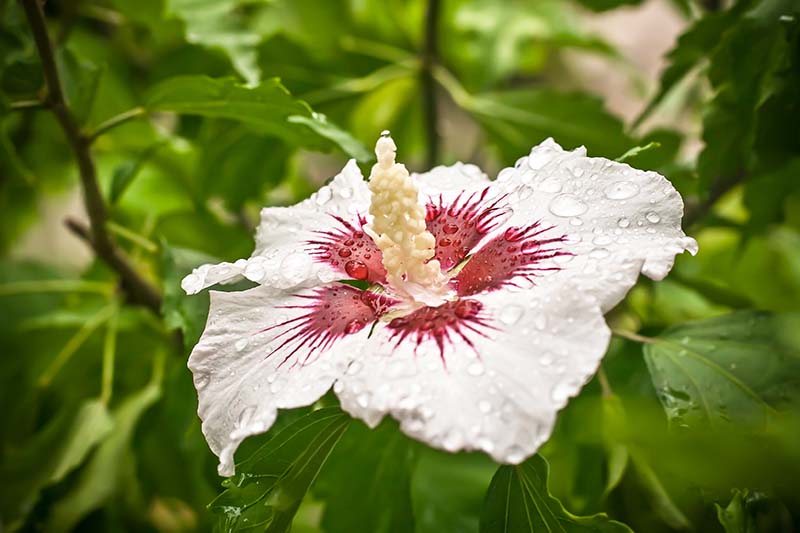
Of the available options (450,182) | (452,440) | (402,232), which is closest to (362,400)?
(452,440)

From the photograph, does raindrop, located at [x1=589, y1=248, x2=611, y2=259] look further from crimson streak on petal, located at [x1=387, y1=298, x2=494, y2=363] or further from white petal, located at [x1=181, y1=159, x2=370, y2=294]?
white petal, located at [x1=181, y1=159, x2=370, y2=294]

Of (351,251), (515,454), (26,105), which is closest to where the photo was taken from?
(515,454)

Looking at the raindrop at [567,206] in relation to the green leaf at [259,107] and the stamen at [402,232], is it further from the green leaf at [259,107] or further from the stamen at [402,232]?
the green leaf at [259,107]

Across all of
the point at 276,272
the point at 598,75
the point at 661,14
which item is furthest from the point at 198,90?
the point at 661,14

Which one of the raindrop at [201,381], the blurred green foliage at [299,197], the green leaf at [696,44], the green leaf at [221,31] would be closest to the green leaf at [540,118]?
the blurred green foliage at [299,197]

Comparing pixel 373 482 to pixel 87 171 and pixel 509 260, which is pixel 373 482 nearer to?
pixel 509 260

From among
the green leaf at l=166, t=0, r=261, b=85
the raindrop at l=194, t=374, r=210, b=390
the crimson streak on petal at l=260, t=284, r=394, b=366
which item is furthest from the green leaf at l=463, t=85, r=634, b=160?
the raindrop at l=194, t=374, r=210, b=390
